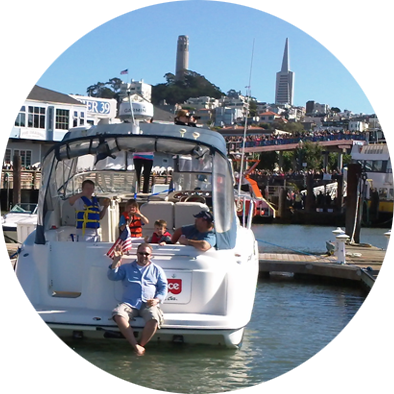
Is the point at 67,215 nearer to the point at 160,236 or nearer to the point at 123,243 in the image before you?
the point at 160,236

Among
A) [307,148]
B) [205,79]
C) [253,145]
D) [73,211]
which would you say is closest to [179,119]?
[73,211]

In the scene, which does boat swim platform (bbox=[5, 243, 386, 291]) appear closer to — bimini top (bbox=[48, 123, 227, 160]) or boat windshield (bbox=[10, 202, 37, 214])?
bimini top (bbox=[48, 123, 227, 160])

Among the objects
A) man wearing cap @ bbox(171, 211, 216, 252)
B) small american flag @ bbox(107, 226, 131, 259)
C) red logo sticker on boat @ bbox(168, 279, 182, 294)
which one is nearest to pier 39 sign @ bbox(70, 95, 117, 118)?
man wearing cap @ bbox(171, 211, 216, 252)

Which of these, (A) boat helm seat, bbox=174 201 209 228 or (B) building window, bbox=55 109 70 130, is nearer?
(A) boat helm seat, bbox=174 201 209 228

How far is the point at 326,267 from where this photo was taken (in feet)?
51.5

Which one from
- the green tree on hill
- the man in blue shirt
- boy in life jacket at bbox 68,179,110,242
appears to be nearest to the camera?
the man in blue shirt

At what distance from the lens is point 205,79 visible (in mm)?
188250

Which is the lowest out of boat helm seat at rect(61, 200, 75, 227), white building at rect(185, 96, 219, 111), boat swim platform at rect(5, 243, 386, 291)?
boat swim platform at rect(5, 243, 386, 291)

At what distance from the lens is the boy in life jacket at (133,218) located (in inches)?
390

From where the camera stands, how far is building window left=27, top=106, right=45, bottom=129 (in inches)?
2110

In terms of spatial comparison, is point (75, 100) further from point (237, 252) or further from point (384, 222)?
point (237, 252)

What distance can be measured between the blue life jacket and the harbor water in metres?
1.73

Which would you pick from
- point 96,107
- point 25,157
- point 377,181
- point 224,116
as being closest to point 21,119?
point 25,157

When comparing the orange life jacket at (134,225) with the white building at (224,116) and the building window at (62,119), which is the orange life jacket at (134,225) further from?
the white building at (224,116)
